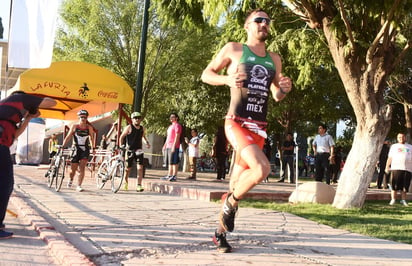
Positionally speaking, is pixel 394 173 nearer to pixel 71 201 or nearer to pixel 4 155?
pixel 71 201

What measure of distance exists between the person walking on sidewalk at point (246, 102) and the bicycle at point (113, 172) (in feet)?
19.7

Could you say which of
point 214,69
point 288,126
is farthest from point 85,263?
point 288,126

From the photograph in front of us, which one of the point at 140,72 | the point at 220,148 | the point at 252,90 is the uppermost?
the point at 140,72

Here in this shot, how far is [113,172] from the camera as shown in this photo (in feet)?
33.4

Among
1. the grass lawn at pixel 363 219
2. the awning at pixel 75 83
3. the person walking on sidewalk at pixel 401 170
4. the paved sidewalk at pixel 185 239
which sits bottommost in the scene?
the paved sidewalk at pixel 185 239

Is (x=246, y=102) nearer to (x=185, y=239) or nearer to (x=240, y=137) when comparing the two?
(x=240, y=137)

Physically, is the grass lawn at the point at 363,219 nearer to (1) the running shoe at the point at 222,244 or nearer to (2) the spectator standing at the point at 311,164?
(1) the running shoe at the point at 222,244

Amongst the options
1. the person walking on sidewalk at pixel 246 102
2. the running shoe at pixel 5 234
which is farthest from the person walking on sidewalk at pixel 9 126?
the person walking on sidewalk at pixel 246 102

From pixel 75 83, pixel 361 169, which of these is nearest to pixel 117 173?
pixel 75 83

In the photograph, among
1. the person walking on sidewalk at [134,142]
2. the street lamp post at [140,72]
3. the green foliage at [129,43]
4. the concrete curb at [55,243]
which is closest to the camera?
the concrete curb at [55,243]

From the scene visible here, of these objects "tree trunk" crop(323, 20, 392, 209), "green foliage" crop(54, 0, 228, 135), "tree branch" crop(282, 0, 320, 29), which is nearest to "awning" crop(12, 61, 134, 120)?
"green foliage" crop(54, 0, 228, 135)

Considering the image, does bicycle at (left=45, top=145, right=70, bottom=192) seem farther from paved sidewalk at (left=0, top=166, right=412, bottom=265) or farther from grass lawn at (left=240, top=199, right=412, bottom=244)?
grass lawn at (left=240, top=199, right=412, bottom=244)

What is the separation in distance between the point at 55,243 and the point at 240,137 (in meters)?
2.05

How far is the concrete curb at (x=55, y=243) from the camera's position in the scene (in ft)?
11.8
